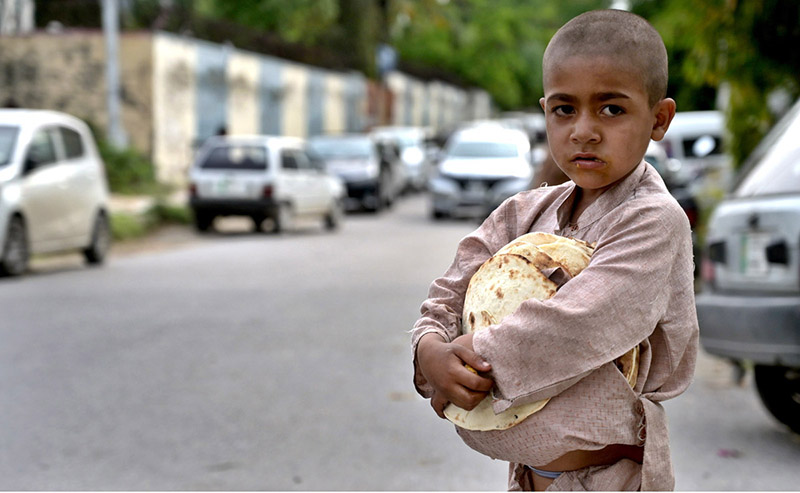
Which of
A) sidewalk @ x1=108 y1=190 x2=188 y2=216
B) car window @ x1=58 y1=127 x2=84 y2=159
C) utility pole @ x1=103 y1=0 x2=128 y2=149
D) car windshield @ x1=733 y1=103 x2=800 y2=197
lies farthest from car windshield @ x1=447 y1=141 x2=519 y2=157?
car windshield @ x1=733 y1=103 x2=800 y2=197

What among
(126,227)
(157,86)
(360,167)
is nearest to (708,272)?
(126,227)

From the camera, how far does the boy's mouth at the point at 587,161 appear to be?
218 centimetres

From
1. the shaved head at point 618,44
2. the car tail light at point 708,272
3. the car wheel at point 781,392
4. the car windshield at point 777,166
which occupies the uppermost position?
the shaved head at point 618,44

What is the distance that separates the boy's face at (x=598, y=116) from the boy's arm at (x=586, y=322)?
0.14 metres

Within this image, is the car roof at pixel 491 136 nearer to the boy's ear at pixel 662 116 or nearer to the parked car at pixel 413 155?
the parked car at pixel 413 155

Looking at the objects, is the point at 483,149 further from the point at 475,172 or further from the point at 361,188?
the point at 361,188

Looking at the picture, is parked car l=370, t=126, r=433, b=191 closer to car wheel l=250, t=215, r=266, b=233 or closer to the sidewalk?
the sidewalk

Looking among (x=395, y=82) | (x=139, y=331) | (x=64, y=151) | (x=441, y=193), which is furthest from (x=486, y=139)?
(x=395, y=82)

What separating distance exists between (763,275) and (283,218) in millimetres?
14773

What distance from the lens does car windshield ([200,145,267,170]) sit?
20.2 metres

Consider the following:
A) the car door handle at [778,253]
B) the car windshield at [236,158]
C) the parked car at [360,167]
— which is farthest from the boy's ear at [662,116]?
the parked car at [360,167]

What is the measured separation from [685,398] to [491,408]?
5410 millimetres

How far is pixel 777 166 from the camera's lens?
6.24 m

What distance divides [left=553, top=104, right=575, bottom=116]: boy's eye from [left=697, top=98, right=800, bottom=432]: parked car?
12.5ft
